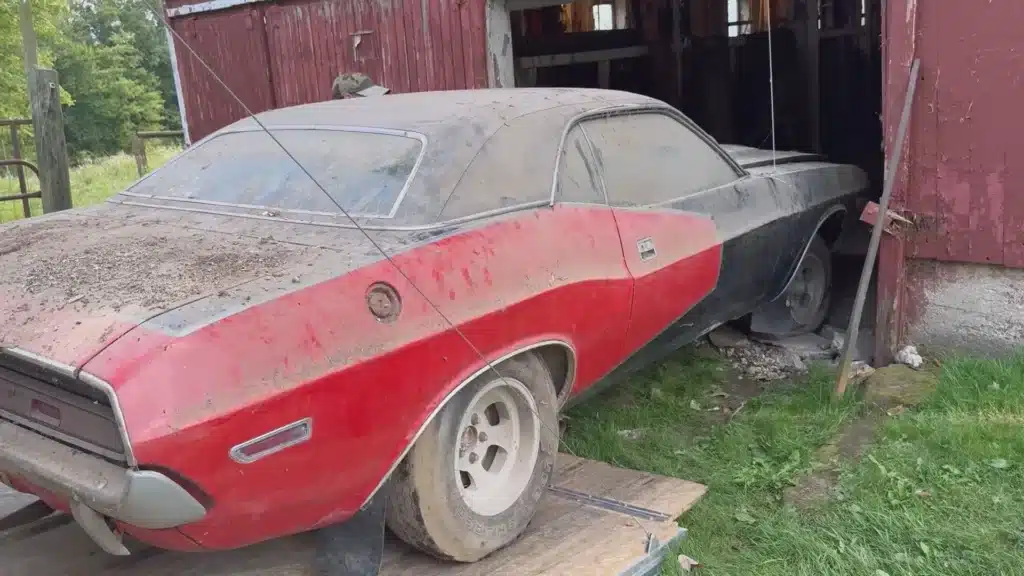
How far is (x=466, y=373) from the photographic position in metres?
2.83

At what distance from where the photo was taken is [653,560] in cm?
310

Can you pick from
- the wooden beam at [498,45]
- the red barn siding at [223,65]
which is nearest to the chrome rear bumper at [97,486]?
the wooden beam at [498,45]

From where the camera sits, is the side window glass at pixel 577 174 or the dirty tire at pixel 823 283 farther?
the dirty tire at pixel 823 283

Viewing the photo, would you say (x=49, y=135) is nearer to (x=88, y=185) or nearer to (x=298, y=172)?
(x=298, y=172)

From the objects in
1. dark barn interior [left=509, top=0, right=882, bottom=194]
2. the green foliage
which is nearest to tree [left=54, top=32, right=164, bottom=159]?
the green foliage

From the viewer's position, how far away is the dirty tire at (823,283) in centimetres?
540

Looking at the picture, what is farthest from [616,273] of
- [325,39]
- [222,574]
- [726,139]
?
[726,139]

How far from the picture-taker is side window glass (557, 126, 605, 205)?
11.5 feet

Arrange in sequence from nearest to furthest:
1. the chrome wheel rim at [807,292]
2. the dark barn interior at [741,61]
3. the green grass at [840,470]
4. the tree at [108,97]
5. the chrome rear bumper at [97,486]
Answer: the chrome rear bumper at [97,486] → the green grass at [840,470] → the chrome wheel rim at [807,292] → the dark barn interior at [741,61] → the tree at [108,97]

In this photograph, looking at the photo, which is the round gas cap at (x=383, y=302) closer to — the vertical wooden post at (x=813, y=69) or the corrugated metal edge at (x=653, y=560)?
the corrugated metal edge at (x=653, y=560)

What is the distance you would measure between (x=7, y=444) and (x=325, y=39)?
261 inches

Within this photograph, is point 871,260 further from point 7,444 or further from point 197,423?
point 7,444

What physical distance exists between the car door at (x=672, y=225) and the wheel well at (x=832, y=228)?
106cm

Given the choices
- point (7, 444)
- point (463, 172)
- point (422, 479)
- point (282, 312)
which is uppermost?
point (463, 172)
